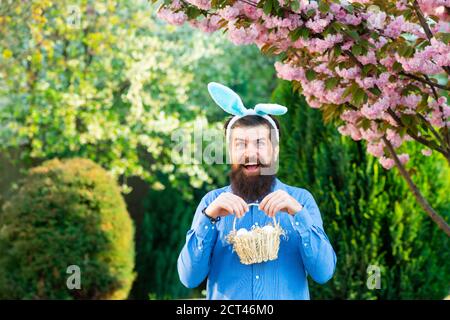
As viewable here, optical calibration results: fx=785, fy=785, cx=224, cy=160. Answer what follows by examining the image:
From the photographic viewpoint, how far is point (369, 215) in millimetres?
5496

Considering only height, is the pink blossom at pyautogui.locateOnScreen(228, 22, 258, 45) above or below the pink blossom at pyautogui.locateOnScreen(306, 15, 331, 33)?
above

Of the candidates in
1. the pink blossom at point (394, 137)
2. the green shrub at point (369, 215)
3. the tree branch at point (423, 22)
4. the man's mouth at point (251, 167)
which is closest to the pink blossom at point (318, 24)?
the tree branch at point (423, 22)

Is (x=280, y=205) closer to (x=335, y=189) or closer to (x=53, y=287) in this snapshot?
(x=335, y=189)

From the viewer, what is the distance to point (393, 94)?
330 centimetres

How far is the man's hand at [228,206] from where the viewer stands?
2236 mm

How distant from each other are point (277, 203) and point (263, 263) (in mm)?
225

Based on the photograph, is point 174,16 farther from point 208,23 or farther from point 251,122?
point 251,122

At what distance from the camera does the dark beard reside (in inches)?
95.7

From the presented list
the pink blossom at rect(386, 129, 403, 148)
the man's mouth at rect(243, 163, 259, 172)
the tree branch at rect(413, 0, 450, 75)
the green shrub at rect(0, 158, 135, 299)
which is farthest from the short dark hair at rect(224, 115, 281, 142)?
the green shrub at rect(0, 158, 135, 299)

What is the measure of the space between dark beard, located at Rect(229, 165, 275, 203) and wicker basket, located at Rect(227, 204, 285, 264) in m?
0.11

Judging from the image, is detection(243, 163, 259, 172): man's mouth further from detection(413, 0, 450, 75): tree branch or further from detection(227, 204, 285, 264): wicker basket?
detection(413, 0, 450, 75): tree branch

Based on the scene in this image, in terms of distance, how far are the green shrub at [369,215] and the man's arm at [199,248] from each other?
125 inches

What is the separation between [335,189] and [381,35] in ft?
8.19

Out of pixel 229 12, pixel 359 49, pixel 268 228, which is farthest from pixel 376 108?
pixel 268 228
